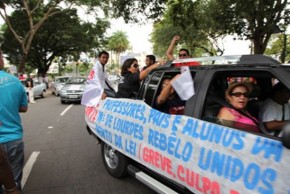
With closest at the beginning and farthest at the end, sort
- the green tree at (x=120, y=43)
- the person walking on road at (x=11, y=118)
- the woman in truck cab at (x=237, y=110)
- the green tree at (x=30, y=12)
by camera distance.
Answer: the woman in truck cab at (x=237, y=110) < the person walking on road at (x=11, y=118) < the green tree at (x=30, y=12) < the green tree at (x=120, y=43)

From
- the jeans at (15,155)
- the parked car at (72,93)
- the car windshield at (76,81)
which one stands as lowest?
the parked car at (72,93)

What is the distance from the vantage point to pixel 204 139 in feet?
8.84

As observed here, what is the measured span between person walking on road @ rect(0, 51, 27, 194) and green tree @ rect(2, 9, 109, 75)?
25057 mm

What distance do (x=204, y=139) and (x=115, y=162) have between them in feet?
7.60

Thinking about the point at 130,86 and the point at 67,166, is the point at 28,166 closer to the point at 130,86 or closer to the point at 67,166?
the point at 67,166

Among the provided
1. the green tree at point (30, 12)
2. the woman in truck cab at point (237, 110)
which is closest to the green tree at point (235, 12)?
the woman in truck cab at point (237, 110)

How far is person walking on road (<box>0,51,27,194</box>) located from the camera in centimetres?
317

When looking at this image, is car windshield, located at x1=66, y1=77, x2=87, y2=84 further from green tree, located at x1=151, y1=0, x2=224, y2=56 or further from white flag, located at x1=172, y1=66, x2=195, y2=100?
white flag, located at x1=172, y1=66, x2=195, y2=100

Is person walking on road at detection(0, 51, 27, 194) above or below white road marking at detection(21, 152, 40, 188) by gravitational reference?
above

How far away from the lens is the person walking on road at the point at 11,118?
3168 millimetres

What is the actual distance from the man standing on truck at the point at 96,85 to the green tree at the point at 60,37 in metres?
22.0

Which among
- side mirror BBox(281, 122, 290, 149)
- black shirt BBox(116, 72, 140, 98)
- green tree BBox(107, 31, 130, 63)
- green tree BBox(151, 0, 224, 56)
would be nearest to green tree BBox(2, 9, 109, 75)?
green tree BBox(151, 0, 224, 56)

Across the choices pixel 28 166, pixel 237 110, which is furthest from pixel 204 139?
pixel 28 166

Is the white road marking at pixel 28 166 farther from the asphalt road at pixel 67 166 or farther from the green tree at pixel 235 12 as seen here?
the green tree at pixel 235 12
